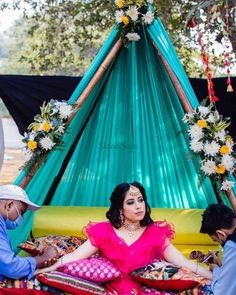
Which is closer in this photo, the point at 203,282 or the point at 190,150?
the point at 203,282

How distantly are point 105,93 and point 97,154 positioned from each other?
0.53 metres

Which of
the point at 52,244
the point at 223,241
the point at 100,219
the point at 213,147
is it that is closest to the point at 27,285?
the point at 52,244

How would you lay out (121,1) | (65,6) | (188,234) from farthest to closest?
(65,6) → (121,1) → (188,234)

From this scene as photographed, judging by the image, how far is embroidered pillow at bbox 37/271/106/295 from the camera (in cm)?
348

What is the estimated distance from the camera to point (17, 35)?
128 feet

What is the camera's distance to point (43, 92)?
5828mm

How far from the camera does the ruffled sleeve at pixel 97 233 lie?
3852mm

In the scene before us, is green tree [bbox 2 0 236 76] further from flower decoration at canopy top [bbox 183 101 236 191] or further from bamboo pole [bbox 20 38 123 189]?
flower decoration at canopy top [bbox 183 101 236 191]

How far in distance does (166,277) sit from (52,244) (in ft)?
2.92

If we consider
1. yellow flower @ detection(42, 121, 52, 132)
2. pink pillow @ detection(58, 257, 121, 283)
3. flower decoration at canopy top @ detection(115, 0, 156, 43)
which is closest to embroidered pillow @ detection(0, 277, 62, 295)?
pink pillow @ detection(58, 257, 121, 283)

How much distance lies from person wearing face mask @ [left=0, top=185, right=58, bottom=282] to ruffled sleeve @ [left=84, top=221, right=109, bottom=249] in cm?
25

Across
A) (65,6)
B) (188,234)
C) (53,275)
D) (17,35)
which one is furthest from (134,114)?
(17,35)

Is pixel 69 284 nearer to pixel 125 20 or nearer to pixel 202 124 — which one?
pixel 202 124

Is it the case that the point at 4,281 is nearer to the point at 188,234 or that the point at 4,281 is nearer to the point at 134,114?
the point at 188,234
